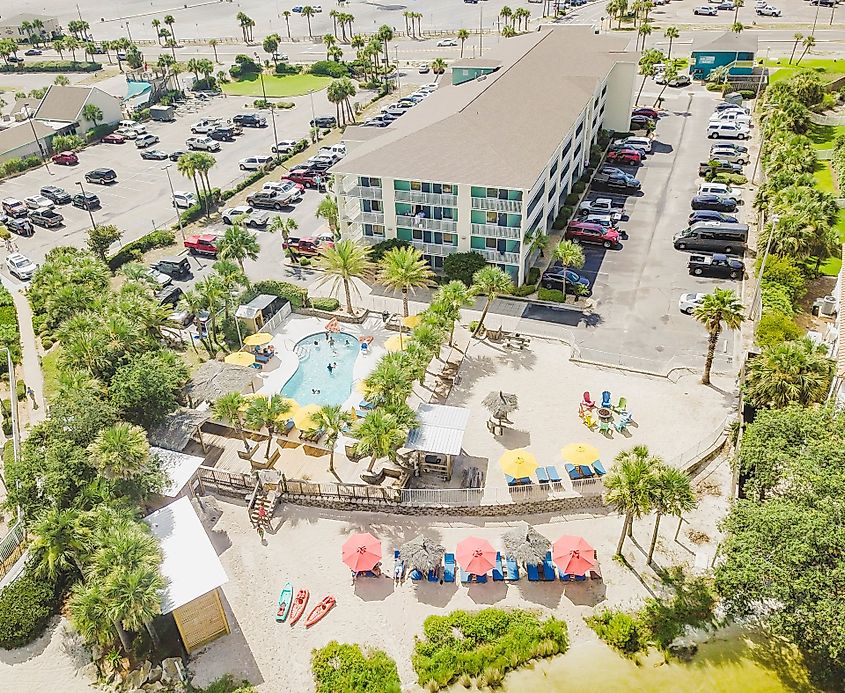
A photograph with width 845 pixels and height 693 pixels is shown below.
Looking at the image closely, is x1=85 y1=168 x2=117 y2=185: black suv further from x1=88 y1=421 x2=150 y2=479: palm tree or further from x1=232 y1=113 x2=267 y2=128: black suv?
x1=88 y1=421 x2=150 y2=479: palm tree

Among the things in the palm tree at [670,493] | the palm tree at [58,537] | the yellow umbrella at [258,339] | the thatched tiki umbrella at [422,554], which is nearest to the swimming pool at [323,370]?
the yellow umbrella at [258,339]

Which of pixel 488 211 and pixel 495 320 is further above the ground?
pixel 488 211

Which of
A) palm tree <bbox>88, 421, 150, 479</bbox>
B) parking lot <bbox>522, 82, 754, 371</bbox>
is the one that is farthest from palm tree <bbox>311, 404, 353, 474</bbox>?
parking lot <bbox>522, 82, 754, 371</bbox>

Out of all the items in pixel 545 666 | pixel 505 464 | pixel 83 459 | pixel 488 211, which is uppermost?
pixel 488 211

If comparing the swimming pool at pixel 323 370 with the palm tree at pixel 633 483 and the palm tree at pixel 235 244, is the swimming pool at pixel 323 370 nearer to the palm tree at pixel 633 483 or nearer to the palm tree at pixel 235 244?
the palm tree at pixel 235 244

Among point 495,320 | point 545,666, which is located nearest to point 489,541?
point 545,666

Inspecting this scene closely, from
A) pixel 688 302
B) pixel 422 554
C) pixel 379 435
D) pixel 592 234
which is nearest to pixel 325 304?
pixel 379 435

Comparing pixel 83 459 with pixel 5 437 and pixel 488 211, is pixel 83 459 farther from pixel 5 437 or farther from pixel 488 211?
pixel 488 211

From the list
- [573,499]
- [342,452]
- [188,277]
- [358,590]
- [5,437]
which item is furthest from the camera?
[188,277]

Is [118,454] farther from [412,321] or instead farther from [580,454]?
[580,454]
